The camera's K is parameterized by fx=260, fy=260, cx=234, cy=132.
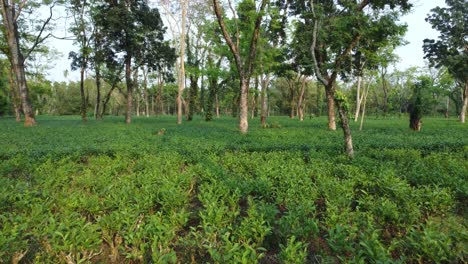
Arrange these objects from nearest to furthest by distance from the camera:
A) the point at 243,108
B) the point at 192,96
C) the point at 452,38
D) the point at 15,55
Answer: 1. the point at 243,108
2. the point at 15,55
3. the point at 452,38
4. the point at 192,96

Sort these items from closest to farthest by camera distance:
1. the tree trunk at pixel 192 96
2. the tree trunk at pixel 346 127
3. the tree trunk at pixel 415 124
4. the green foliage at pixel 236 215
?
1. the green foliage at pixel 236 215
2. the tree trunk at pixel 346 127
3. the tree trunk at pixel 415 124
4. the tree trunk at pixel 192 96

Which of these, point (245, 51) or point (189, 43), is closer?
point (245, 51)

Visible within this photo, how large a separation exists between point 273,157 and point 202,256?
5637mm

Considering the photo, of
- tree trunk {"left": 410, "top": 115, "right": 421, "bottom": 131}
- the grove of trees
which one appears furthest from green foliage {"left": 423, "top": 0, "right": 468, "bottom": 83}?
tree trunk {"left": 410, "top": 115, "right": 421, "bottom": 131}

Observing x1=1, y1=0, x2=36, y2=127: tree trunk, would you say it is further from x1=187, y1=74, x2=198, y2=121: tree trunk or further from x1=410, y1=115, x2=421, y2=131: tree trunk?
x1=410, y1=115, x2=421, y2=131: tree trunk

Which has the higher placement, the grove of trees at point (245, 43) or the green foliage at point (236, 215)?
the grove of trees at point (245, 43)

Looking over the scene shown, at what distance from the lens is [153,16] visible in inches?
1086

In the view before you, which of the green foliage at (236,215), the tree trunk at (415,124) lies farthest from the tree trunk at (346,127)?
the tree trunk at (415,124)

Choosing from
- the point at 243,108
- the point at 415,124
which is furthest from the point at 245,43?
the point at 415,124

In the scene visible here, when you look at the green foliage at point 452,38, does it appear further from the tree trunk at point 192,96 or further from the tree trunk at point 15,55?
the tree trunk at point 15,55

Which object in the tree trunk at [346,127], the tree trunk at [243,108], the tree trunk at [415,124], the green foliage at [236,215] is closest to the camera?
the green foliage at [236,215]

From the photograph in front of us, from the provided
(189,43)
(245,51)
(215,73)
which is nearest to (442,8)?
(245,51)

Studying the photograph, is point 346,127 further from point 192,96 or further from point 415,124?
point 192,96

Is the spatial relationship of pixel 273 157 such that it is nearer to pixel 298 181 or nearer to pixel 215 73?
pixel 298 181
